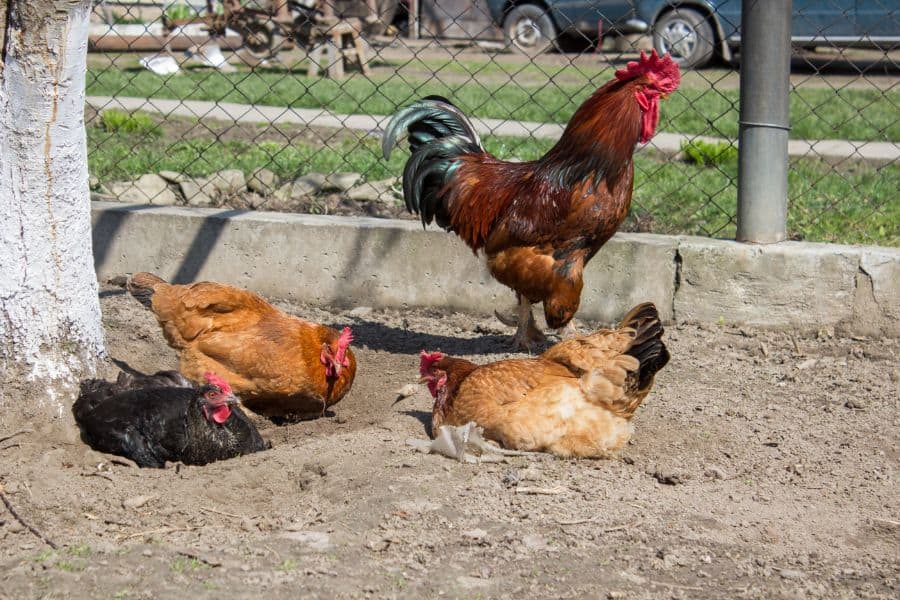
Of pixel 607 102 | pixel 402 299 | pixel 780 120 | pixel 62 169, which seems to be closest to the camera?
pixel 62 169

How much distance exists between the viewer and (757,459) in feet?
13.0

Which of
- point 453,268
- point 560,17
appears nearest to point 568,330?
point 453,268

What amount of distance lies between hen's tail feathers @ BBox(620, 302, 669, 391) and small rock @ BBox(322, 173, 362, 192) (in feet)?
12.0

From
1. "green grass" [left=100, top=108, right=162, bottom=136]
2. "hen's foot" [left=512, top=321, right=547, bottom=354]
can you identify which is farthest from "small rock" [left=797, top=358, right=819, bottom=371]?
"green grass" [left=100, top=108, right=162, bottom=136]

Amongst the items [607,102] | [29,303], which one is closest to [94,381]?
[29,303]

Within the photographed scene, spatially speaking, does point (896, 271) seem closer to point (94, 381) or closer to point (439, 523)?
point (439, 523)

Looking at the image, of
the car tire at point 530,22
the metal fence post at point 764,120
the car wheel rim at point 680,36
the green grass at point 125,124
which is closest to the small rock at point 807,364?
the metal fence post at point 764,120

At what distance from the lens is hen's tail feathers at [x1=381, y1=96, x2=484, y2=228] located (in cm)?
547

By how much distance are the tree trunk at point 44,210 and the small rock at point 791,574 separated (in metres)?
2.64

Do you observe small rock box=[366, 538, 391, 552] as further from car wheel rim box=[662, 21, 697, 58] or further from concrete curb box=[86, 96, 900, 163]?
car wheel rim box=[662, 21, 697, 58]

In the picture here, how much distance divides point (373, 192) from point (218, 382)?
340cm

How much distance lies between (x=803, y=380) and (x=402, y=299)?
2270 mm

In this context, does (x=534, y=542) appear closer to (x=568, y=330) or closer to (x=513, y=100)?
(x=568, y=330)

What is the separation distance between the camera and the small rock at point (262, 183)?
7.30m
